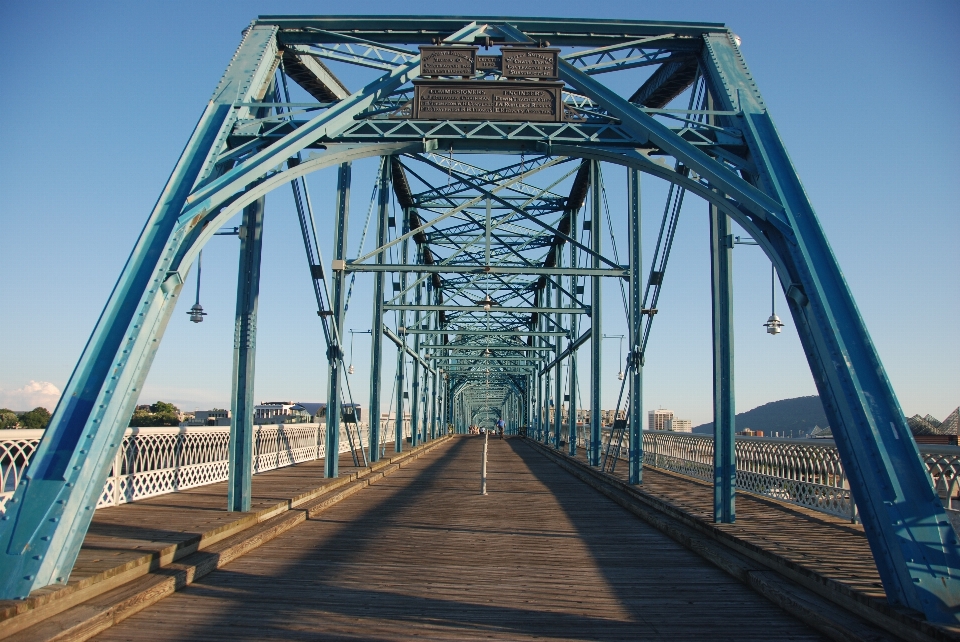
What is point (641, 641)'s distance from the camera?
4465 millimetres

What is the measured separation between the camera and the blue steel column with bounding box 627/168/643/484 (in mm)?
12375

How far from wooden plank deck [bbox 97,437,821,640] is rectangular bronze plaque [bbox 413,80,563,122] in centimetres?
491

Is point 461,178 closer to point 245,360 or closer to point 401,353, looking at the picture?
point 245,360

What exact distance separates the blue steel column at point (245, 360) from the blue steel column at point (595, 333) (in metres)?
9.54

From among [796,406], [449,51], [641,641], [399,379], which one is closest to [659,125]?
[449,51]

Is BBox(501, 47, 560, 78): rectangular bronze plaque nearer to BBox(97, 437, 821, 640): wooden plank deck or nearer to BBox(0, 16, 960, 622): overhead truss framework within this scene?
BBox(0, 16, 960, 622): overhead truss framework

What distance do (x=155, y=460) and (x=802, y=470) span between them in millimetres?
9493

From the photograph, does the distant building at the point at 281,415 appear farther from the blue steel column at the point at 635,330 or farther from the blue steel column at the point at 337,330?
the blue steel column at the point at 635,330

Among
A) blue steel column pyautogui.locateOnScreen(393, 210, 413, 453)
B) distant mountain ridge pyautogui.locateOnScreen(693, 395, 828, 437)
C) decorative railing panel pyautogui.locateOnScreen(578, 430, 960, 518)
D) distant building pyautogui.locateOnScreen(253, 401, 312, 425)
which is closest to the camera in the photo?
decorative railing panel pyautogui.locateOnScreen(578, 430, 960, 518)

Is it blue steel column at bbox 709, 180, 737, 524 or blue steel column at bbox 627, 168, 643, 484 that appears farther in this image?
blue steel column at bbox 627, 168, 643, 484

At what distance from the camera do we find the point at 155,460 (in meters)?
10.4

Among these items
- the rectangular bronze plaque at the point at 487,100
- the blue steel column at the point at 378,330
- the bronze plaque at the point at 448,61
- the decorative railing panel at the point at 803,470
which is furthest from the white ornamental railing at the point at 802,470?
the blue steel column at the point at 378,330

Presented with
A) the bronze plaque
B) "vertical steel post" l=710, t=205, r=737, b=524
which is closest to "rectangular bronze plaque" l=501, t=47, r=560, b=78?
the bronze plaque

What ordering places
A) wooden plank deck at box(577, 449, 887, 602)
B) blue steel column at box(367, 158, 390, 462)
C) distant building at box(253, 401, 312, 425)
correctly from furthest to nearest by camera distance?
distant building at box(253, 401, 312, 425) < blue steel column at box(367, 158, 390, 462) < wooden plank deck at box(577, 449, 887, 602)
